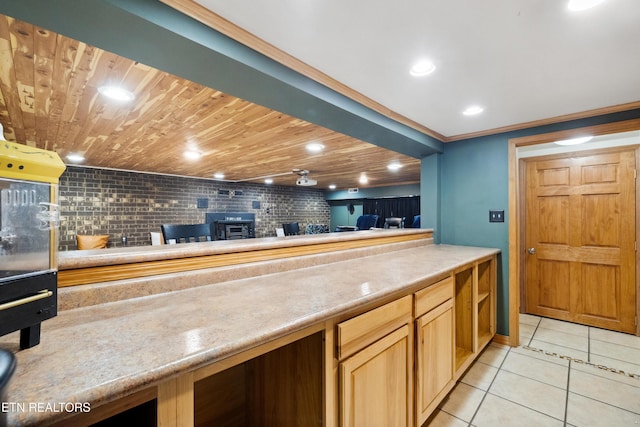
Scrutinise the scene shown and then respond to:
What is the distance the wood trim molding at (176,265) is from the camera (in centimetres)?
101

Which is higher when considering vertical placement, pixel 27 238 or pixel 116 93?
pixel 116 93

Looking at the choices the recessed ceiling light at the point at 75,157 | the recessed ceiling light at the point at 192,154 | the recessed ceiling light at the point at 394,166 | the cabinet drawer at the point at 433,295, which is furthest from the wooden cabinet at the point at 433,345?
the recessed ceiling light at the point at 75,157

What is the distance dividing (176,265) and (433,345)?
1.45 m

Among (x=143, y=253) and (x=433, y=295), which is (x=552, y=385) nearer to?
(x=433, y=295)

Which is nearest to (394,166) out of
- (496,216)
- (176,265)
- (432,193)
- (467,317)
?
(432,193)

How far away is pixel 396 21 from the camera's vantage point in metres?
1.27

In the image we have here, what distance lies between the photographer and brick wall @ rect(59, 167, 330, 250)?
4785mm

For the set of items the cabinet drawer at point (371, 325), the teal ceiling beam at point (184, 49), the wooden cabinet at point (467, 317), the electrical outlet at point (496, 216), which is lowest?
the wooden cabinet at point (467, 317)

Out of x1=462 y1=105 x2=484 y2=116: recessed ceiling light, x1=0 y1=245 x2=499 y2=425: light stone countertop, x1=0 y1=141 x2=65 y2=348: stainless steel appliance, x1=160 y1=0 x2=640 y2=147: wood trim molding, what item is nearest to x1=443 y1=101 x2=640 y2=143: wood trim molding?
x1=160 y1=0 x2=640 y2=147: wood trim molding

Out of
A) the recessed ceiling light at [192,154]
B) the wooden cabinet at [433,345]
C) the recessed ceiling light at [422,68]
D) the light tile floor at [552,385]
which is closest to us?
the wooden cabinet at [433,345]

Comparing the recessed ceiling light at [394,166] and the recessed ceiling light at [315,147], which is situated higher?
the recessed ceiling light at [394,166]

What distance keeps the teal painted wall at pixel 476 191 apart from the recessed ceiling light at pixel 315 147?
124 cm

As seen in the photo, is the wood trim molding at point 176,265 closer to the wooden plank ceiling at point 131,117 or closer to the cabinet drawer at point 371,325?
the cabinet drawer at point 371,325

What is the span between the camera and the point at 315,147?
3.39m
